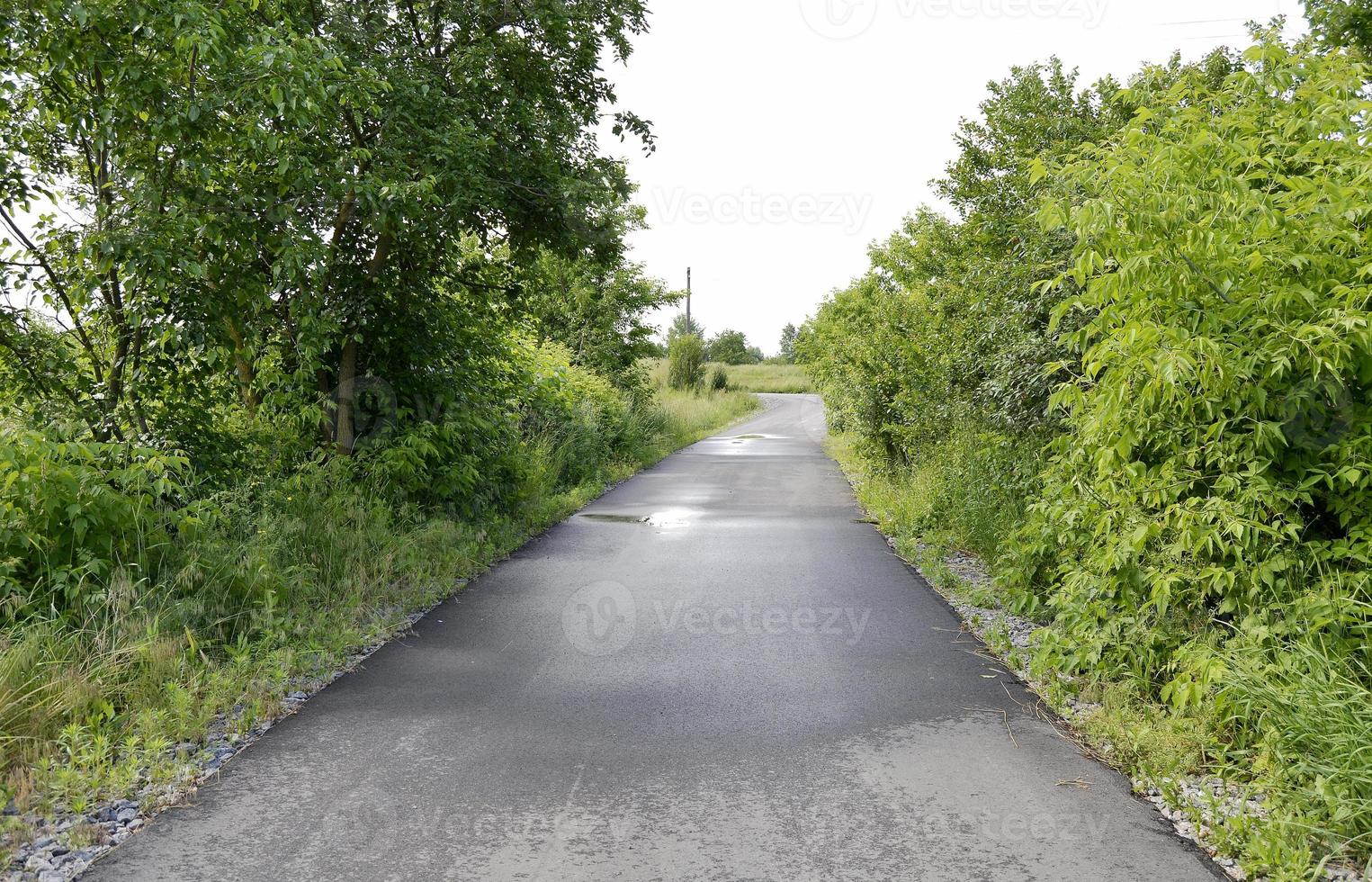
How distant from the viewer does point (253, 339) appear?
798 cm

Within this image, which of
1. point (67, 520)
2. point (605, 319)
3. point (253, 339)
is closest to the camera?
point (67, 520)

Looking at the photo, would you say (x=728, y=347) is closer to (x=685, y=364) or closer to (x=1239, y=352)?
(x=685, y=364)

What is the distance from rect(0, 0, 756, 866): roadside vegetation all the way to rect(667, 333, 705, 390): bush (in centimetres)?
3060

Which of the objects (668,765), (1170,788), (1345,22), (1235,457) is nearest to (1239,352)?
(1235,457)

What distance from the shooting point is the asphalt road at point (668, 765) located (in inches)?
139

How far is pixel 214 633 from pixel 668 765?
128 inches

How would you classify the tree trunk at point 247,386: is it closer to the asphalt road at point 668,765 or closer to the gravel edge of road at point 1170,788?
the asphalt road at point 668,765

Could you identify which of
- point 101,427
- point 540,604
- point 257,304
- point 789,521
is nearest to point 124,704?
point 101,427

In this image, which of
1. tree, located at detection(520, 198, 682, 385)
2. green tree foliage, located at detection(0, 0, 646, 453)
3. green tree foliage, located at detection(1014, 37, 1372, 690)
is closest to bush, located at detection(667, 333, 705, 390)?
tree, located at detection(520, 198, 682, 385)

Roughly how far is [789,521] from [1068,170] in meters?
8.12

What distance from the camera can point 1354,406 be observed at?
4.35 m

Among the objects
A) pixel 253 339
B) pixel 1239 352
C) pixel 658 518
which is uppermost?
pixel 253 339

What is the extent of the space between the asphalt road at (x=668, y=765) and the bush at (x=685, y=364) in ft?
115

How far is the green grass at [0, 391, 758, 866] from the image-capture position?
423cm
